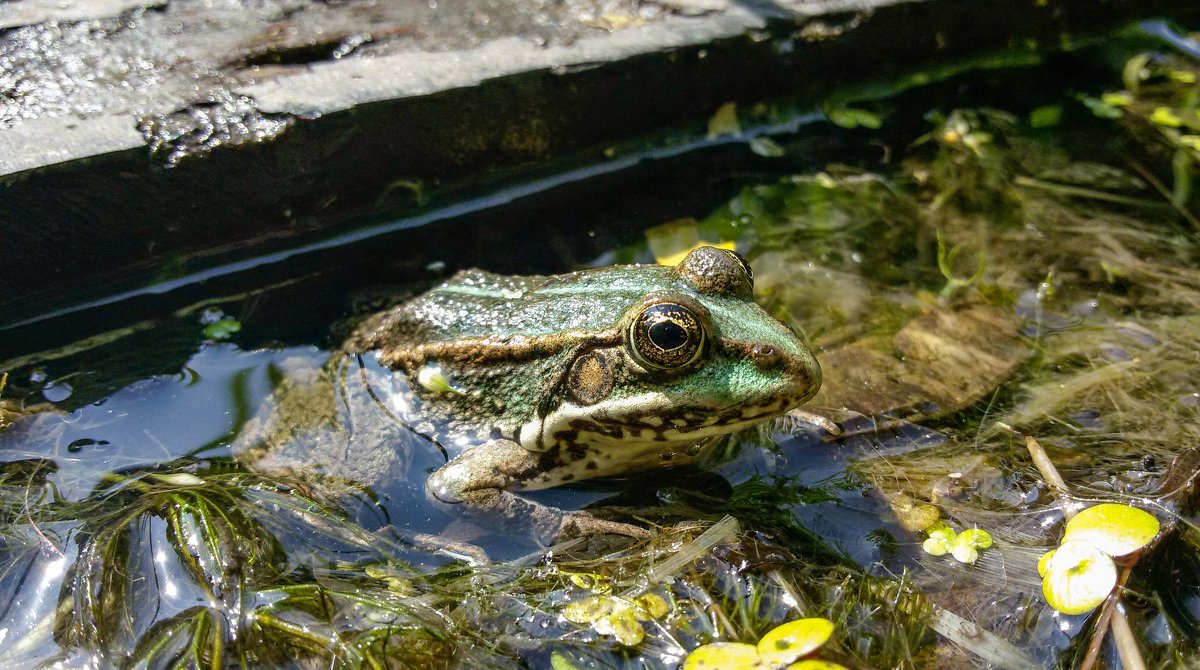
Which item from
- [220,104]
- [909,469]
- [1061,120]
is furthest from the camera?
[1061,120]

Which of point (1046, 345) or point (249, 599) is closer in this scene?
point (249, 599)

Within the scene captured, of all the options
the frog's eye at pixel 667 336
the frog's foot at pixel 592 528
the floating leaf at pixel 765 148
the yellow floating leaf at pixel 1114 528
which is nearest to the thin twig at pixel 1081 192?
the floating leaf at pixel 765 148

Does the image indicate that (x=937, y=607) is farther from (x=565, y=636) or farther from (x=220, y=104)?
(x=220, y=104)

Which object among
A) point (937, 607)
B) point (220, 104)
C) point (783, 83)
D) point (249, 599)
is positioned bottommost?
point (937, 607)

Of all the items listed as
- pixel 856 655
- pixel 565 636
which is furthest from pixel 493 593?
pixel 856 655

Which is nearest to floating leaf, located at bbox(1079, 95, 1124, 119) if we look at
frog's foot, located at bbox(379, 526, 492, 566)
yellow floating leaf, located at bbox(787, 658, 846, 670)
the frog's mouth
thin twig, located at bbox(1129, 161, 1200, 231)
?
thin twig, located at bbox(1129, 161, 1200, 231)

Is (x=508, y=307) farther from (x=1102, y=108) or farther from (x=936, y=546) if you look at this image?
(x=1102, y=108)

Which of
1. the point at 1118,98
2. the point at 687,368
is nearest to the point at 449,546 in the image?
the point at 687,368

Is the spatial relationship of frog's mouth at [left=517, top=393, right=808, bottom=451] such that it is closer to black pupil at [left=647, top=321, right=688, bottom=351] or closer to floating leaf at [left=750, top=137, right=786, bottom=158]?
black pupil at [left=647, top=321, right=688, bottom=351]

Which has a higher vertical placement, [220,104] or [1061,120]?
[220,104]
